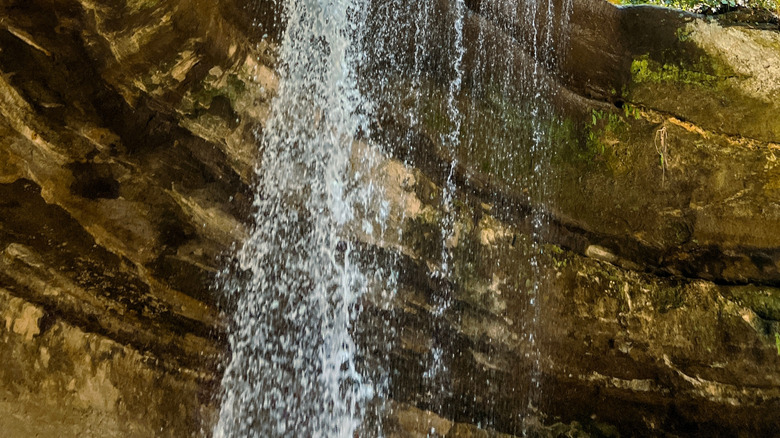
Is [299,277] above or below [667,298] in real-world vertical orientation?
below

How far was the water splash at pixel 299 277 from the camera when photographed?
14.2 ft

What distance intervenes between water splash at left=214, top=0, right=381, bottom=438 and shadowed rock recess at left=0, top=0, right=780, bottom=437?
0.55 feet

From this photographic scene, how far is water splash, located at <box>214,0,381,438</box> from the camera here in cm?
434

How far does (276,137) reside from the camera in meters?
4.42

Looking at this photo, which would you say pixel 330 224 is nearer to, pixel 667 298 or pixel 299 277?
pixel 299 277

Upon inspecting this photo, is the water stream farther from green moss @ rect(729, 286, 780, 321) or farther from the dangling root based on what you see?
green moss @ rect(729, 286, 780, 321)

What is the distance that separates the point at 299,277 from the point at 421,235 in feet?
3.38

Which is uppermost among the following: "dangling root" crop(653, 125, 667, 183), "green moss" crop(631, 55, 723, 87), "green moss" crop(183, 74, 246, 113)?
"green moss" crop(631, 55, 723, 87)

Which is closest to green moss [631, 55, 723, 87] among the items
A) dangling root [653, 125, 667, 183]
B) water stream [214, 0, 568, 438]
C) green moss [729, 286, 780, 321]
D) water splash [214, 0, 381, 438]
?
dangling root [653, 125, 667, 183]

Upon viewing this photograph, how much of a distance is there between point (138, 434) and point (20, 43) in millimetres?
Answer: 2838

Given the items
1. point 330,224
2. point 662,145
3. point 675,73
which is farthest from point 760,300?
point 330,224

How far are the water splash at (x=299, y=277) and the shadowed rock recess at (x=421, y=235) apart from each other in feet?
0.55

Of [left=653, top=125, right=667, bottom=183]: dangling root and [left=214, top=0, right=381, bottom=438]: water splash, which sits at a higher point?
[left=653, top=125, right=667, bottom=183]: dangling root

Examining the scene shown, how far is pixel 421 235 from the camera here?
4.51 metres
